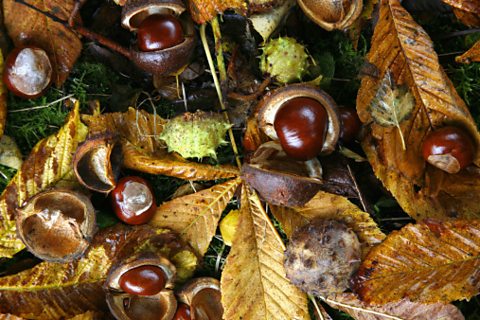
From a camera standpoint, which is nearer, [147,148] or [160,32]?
[160,32]

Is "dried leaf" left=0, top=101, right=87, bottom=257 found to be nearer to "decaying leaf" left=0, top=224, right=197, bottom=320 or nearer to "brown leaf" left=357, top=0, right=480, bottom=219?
"decaying leaf" left=0, top=224, right=197, bottom=320

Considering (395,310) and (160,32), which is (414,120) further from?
(160,32)

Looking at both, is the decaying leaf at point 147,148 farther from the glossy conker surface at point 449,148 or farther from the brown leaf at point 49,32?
the glossy conker surface at point 449,148

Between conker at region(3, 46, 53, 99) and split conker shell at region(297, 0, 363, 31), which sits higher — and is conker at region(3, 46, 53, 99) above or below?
below

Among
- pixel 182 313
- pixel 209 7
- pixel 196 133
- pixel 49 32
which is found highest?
pixel 209 7

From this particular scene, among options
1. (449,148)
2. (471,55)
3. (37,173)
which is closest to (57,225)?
(37,173)

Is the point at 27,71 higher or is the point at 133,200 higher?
the point at 27,71

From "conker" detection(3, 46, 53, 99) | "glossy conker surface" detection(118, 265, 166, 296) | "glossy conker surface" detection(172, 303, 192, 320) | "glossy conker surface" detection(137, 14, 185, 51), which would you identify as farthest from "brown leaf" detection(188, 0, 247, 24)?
"glossy conker surface" detection(172, 303, 192, 320)
